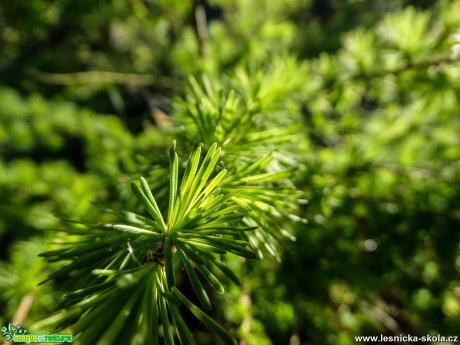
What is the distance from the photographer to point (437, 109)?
93 cm

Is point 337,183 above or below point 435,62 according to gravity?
below

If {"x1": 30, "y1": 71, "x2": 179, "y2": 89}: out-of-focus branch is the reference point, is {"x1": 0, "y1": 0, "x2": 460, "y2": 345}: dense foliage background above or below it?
below

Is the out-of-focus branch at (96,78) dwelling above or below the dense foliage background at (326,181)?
above

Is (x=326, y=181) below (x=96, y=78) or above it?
below

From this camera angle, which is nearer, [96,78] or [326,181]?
[326,181]

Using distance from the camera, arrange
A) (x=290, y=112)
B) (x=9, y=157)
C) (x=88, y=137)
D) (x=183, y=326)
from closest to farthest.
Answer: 1. (x=183, y=326)
2. (x=290, y=112)
3. (x=88, y=137)
4. (x=9, y=157)

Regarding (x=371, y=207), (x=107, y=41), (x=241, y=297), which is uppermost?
(x=107, y=41)

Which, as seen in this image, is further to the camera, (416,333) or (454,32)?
(416,333)

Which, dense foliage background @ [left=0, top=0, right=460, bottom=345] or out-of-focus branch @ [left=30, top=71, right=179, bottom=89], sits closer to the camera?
dense foliage background @ [left=0, top=0, right=460, bottom=345]

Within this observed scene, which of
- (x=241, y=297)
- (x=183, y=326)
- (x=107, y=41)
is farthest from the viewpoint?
(x=107, y=41)

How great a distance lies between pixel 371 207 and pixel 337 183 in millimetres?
192

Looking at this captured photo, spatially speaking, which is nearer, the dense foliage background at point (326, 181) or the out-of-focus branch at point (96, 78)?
the dense foliage background at point (326, 181)

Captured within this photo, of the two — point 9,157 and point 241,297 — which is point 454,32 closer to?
point 241,297

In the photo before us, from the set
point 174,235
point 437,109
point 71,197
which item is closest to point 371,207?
point 437,109
